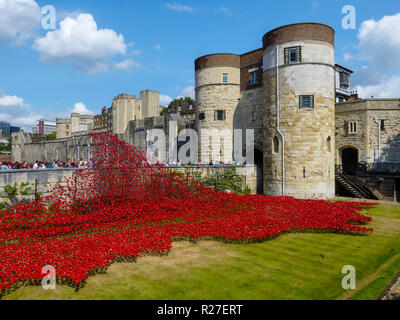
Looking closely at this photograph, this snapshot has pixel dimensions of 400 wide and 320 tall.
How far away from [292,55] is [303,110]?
13.2 feet

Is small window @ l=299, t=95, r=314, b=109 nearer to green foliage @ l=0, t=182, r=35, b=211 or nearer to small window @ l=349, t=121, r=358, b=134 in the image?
small window @ l=349, t=121, r=358, b=134

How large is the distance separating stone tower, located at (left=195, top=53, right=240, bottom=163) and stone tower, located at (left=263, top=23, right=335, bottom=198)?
6869 millimetres

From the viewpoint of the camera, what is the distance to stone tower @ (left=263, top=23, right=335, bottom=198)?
808 inches

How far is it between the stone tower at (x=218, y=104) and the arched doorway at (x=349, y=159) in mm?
12276

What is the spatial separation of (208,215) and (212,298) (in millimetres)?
7905

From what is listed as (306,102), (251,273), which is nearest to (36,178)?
(251,273)

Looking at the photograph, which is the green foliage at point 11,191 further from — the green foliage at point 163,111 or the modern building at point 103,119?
the modern building at point 103,119

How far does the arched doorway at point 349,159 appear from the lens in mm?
30078

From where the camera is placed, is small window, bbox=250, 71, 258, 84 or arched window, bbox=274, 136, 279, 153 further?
small window, bbox=250, 71, 258, 84

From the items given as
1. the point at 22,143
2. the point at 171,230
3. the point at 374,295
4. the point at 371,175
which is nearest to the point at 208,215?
the point at 171,230

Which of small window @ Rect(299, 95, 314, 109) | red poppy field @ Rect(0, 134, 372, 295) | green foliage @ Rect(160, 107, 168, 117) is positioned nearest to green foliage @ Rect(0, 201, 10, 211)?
red poppy field @ Rect(0, 134, 372, 295)

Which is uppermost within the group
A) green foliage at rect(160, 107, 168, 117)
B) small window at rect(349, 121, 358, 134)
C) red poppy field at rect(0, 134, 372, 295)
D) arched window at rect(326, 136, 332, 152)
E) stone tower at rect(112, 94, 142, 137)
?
green foliage at rect(160, 107, 168, 117)

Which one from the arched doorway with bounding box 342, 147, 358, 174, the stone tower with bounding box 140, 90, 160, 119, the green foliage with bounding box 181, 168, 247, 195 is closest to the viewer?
the green foliage with bounding box 181, 168, 247, 195

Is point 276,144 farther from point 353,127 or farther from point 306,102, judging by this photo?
point 353,127
